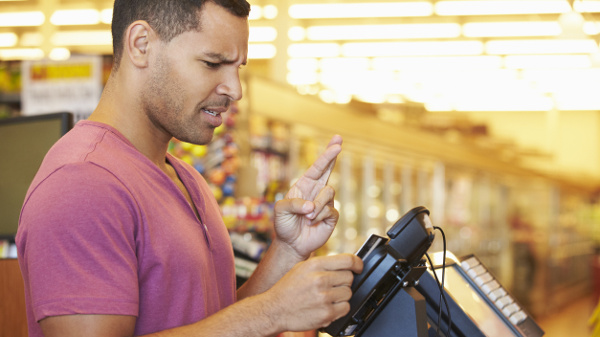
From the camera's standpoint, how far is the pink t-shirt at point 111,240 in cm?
100

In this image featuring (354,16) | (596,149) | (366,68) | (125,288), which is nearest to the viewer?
(125,288)

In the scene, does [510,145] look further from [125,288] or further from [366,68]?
[125,288]

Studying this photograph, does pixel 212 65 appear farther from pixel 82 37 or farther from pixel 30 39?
pixel 30 39

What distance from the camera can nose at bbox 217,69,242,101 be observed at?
51.6 inches

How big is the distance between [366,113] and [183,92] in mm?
5296

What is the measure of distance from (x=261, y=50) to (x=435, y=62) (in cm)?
247

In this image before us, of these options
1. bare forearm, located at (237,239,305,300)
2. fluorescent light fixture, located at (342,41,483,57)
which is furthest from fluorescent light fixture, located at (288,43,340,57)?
bare forearm, located at (237,239,305,300)

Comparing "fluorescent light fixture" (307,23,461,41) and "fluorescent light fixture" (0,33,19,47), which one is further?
"fluorescent light fixture" (0,33,19,47)

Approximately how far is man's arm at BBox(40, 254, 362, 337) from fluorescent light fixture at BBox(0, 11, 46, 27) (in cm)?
782

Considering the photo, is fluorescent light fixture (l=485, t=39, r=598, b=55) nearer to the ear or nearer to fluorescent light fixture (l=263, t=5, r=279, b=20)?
fluorescent light fixture (l=263, t=5, r=279, b=20)

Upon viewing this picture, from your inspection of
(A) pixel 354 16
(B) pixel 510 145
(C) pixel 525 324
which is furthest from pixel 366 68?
(C) pixel 525 324

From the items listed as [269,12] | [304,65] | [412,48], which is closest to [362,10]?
[269,12]

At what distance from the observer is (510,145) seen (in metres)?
13.6

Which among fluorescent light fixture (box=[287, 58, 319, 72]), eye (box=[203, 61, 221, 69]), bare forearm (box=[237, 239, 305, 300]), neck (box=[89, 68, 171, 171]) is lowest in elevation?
bare forearm (box=[237, 239, 305, 300])
